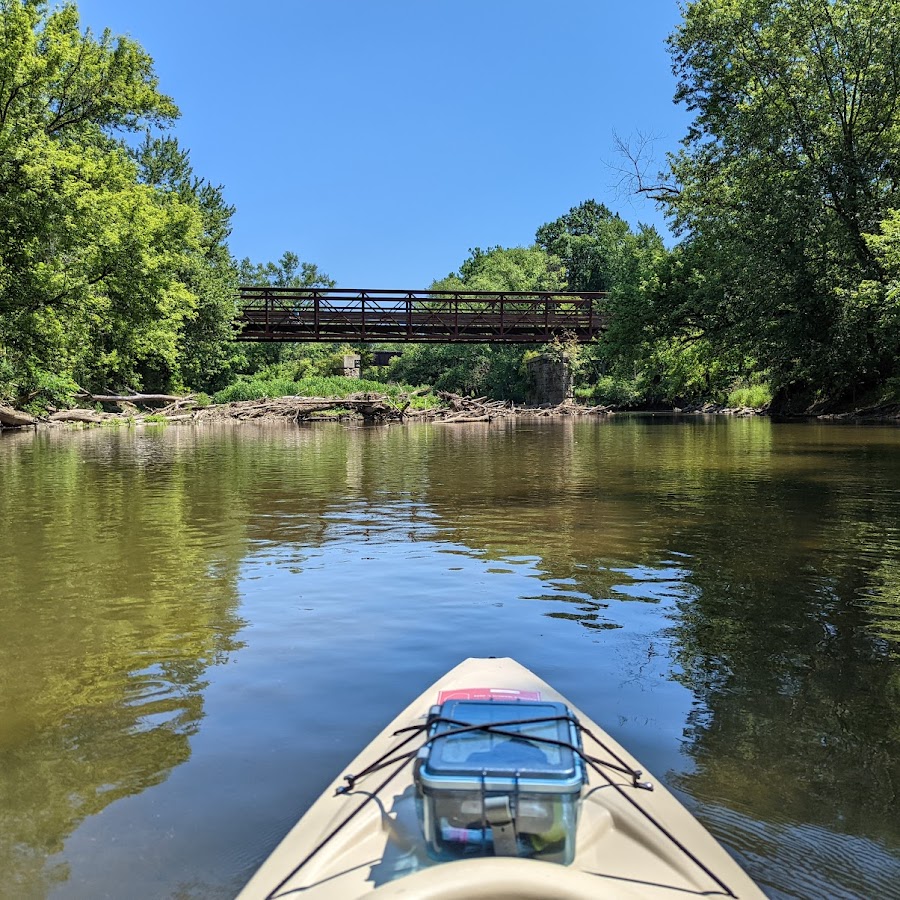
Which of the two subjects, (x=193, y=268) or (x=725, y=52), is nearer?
(x=725, y=52)

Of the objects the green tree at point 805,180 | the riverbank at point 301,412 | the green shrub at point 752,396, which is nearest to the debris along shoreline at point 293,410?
the riverbank at point 301,412

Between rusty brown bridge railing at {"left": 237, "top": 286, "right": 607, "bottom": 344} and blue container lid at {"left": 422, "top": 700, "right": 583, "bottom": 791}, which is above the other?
rusty brown bridge railing at {"left": 237, "top": 286, "right": 607, "bottom": 344}

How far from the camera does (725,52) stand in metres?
24.7

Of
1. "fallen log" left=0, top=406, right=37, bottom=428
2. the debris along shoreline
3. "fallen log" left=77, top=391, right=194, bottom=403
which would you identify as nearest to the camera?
"fallen log" left=0, top=406, right=37, bottom=428

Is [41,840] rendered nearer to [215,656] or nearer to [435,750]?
[435,750]

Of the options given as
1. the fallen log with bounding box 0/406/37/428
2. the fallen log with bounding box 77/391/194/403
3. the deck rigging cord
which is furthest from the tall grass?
the deck rigging cord

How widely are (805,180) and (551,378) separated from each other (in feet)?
127

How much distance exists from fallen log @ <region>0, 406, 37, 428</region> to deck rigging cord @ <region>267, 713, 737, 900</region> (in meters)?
35.6

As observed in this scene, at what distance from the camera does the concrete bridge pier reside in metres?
58.2

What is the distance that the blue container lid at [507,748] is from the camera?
7.94 ft

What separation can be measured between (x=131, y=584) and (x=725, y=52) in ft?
83.8

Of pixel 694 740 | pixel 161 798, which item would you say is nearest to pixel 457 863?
pixel 161 798

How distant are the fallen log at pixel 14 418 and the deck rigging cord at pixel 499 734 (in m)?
35.6

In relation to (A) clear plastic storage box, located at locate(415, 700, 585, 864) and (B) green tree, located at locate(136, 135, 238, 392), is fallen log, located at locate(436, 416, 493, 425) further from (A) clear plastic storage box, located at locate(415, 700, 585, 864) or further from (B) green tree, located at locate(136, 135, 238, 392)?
(A) clear plastic storage box, located at locate(415, 700, 585, 864)
